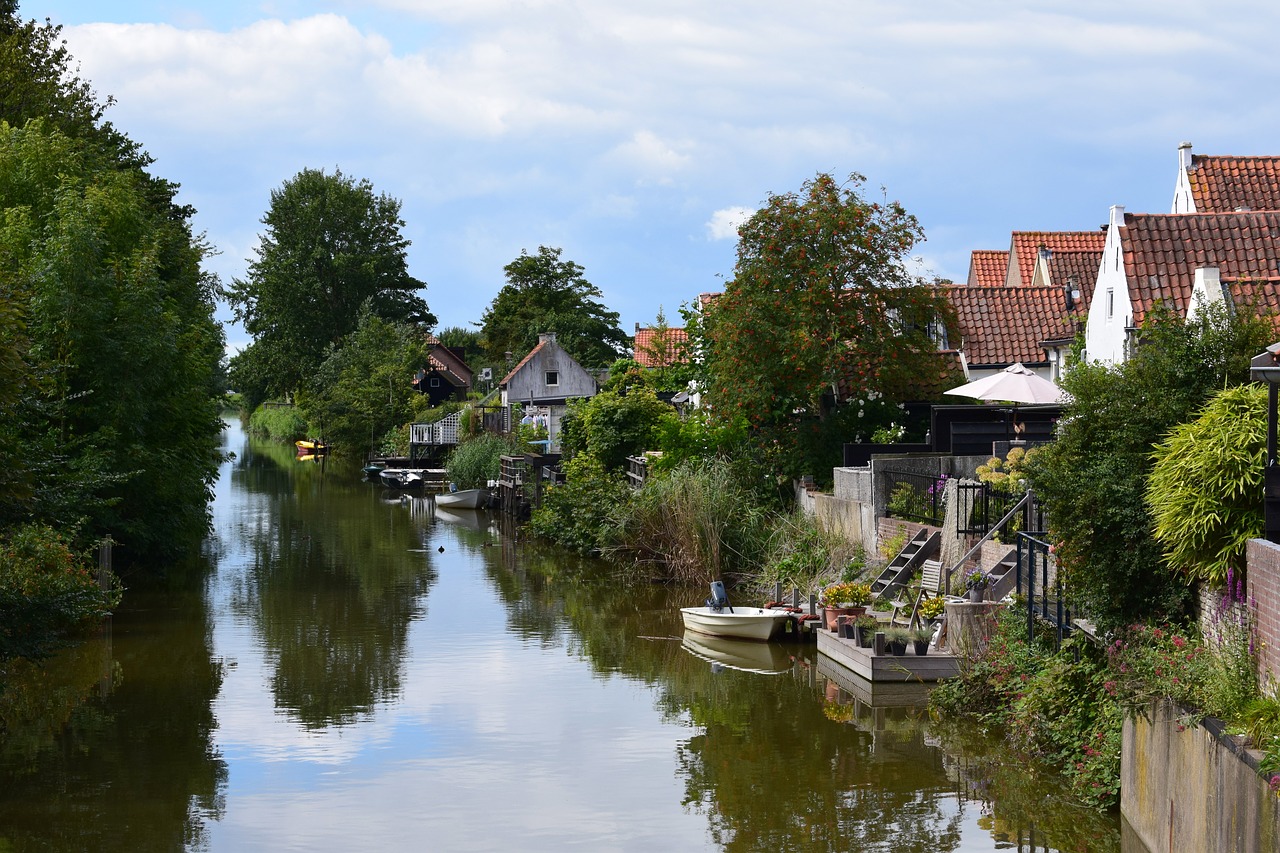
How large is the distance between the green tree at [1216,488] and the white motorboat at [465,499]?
140 feet

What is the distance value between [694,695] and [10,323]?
1083 centimetres

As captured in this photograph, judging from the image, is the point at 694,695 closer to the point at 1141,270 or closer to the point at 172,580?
the point at 1141,270

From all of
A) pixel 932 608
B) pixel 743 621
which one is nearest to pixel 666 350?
pixel 743 621

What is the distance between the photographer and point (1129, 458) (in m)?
13.3

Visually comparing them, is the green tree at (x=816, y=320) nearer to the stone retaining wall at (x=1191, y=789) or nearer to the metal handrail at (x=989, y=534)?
the metal handrail at (x=989, y=534)

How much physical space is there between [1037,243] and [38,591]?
36.0 meters

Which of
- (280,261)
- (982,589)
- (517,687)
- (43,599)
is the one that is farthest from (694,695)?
(280,261)

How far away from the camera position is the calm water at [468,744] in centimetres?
1429

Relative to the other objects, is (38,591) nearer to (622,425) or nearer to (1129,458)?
(1129,458)

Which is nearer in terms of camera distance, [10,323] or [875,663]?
[10,323]

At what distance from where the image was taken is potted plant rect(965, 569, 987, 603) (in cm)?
2028

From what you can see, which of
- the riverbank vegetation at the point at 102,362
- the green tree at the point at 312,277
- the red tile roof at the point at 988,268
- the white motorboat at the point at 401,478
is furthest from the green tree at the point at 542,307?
the riverbank vegetation at the point at 102,362

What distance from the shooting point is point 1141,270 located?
89.6 ft

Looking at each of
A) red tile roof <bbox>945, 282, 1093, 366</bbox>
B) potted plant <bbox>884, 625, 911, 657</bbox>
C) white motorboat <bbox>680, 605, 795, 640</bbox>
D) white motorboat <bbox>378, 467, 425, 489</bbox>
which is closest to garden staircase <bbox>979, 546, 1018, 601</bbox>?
potted plant <bbox>884, 625, 911, 657</bbox>
